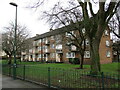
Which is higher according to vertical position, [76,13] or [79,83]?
[76,13]

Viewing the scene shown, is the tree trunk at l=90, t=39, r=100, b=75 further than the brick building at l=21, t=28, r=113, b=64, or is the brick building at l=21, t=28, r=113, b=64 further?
the brick building at l=21, t=28, r=113, b=64

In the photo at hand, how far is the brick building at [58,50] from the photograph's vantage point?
27181 mm

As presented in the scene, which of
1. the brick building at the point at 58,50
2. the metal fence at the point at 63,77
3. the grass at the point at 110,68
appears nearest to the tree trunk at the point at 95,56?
the metal fence at the point at 63,77

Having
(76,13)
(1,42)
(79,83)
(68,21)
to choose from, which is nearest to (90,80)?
(79,83)

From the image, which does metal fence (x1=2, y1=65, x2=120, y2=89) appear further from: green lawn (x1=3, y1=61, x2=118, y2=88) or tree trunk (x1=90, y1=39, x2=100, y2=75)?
tree trunk (x1=90, y1=39, x2=100, y2=75)

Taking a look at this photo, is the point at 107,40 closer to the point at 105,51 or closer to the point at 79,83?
the point at 105,51

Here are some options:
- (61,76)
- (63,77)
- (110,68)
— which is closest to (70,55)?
(110,68)

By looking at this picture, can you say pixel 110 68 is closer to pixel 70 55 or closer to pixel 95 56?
pixel 95 56

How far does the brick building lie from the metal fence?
421 inches

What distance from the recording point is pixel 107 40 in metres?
30.1

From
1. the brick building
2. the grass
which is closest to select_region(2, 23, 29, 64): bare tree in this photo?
the brick building

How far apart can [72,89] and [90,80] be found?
41.0 inches

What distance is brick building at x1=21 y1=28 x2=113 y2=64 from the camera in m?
27.2

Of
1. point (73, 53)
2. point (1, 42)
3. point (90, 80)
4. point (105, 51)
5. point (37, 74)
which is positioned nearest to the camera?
point (90, 80)
